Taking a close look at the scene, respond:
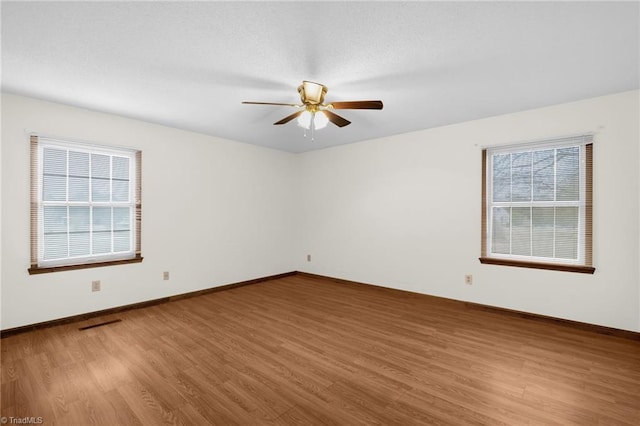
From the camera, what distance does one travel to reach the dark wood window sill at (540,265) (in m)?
3.11

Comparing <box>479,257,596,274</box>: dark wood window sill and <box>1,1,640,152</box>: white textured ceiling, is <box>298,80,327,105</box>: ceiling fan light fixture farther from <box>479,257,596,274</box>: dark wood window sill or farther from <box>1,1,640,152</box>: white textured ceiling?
<box>479,257,596,274</box>: dark wood window sill

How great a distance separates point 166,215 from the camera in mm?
4117

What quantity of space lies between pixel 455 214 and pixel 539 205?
0.94 m

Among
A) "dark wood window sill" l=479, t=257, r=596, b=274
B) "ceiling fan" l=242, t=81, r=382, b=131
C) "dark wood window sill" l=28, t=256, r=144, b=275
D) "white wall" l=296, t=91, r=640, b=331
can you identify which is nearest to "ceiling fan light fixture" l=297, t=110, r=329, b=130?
"ceiling fan" l=242, t=81, r=382, b=131

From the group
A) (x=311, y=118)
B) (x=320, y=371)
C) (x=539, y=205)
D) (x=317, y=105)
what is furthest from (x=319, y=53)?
(x=539, y=205)

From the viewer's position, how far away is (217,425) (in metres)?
1.70

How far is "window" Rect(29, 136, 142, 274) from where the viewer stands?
3145 millimetres

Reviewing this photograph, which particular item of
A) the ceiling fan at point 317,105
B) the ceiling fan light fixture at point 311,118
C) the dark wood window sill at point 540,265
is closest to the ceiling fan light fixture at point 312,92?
the ceiling fan at point 317,105

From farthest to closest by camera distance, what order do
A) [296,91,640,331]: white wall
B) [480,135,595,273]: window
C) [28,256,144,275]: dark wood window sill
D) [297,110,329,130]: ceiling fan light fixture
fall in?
[480,135,595,273]: window → [28,256,144,275]: dark wood window sill → [296,91,640,331]: white wall → [297,110,329,130]: ceiling fan light fixture

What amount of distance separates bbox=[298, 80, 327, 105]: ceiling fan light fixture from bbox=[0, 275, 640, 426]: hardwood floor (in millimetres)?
2261

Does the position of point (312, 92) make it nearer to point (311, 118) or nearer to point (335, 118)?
point (311, 118)

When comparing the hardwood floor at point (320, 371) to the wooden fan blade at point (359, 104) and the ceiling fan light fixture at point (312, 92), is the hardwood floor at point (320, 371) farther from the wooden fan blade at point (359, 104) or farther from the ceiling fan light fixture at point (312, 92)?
the ceiling fan light fixture at point (312, 92)

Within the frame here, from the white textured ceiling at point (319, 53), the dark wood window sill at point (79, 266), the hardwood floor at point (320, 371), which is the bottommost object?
the hardwood floor at point (320, 371)

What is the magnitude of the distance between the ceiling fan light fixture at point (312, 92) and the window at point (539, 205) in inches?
99.9
